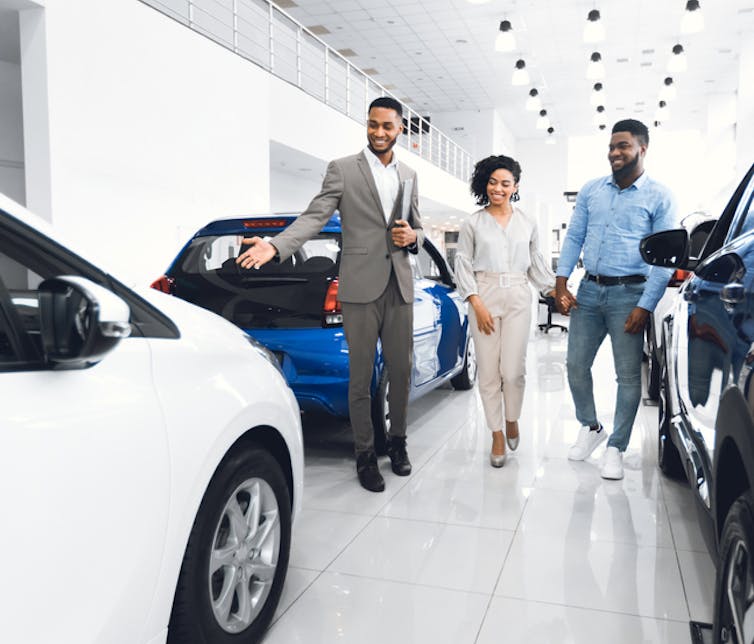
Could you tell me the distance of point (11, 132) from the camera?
6.62 m

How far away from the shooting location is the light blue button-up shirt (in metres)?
3.21

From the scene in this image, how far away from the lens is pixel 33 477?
1.03 meters

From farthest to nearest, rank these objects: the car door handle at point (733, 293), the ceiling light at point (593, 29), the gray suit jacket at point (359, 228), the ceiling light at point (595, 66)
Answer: the ceiling light at point (595, 66) → the ceiling light at point (593, 29) → the gray suit jacket at point (359, 228) → the car door handle at point (733, 293)

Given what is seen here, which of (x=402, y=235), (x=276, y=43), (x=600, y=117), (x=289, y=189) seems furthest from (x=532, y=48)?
(x=402, y=235)

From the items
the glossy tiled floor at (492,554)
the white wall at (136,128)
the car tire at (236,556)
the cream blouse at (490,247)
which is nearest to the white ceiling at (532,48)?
the white wall at (136,128)

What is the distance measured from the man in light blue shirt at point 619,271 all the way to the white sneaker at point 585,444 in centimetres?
26

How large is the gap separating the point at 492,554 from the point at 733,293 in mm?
1450

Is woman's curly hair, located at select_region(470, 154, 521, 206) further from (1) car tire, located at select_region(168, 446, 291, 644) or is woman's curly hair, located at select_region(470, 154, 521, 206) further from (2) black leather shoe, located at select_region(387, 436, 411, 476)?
(1) car tire, located at select_region(168, 446, 291, 644)

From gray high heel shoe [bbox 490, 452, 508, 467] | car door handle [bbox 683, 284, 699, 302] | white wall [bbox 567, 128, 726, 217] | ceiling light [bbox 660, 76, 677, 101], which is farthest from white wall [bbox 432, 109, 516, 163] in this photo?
car door handle [bbox 683, 284, 699, 302]

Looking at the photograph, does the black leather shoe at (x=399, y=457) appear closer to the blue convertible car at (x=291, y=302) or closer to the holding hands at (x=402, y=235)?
the blue convertible car at (x=291, y=302)

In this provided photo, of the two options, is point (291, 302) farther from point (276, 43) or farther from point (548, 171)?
point (548, 171)

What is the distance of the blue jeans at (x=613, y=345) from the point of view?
3.31 meters

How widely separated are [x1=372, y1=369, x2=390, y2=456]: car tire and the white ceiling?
31.0 feet

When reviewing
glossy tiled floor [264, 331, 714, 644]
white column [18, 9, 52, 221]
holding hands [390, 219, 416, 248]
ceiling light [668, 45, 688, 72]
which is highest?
Result: ceiling light [668, 45, 688, 72]
